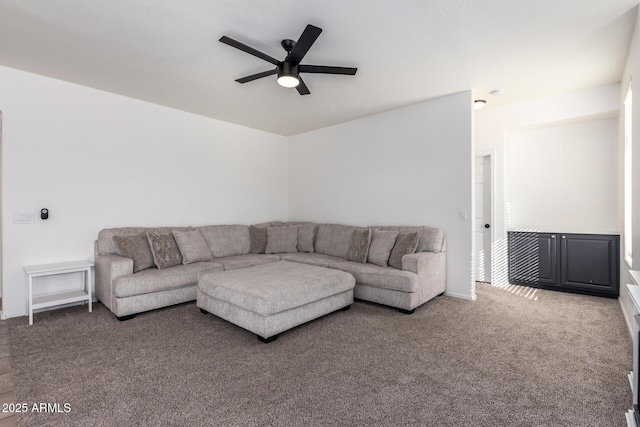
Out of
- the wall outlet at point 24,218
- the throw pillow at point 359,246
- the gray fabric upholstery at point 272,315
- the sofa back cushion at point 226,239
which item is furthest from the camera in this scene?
the sofa back cushion at point 226,239

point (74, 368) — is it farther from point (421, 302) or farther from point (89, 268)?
point (421, 302)

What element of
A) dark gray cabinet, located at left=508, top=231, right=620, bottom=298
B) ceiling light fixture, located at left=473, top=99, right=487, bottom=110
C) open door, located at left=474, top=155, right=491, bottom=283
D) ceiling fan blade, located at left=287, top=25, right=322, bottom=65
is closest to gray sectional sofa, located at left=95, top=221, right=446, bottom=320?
open door, located at left=474, top=155, right=491, bottom=283

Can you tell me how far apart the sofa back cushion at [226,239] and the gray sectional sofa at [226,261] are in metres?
0.02

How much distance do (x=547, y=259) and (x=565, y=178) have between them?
48.1 inches

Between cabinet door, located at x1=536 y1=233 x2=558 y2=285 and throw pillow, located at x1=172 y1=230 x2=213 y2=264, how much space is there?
456 cm

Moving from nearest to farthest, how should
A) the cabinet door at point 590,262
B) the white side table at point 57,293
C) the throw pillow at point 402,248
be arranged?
the white side table at point 57,293, the throw pillow at point 402,248, the cabinet door at point 590,262

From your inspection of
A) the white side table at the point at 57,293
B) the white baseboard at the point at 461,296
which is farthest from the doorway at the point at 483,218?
the white side table at the point at 57,293

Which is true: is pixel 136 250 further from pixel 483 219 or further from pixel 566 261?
pixel 566 261

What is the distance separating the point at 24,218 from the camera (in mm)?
3459

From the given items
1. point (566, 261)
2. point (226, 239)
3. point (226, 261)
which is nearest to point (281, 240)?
point (226, 239)

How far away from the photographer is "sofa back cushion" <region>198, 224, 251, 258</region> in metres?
4.62

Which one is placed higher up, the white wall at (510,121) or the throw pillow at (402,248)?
the white wall at (510,121)

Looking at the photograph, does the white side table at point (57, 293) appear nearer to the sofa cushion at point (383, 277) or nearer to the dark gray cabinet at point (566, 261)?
the sofa cushion at point (383, 277)

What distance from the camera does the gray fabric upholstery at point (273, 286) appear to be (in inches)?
107
